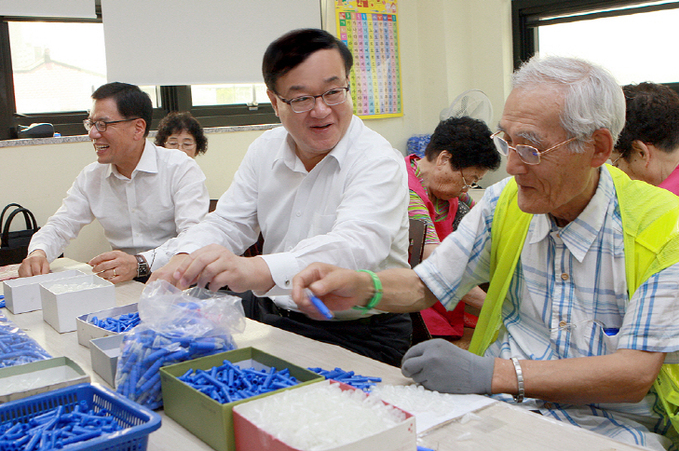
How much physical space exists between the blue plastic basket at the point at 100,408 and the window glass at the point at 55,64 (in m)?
3.25

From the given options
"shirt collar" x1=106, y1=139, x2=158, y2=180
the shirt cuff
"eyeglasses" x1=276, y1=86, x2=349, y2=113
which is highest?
"eyeglasses" x1=276, y1=86, x2=349, y2=113

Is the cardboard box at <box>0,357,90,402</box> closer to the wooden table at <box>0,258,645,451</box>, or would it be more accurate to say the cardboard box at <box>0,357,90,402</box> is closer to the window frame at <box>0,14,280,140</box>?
the wooden table at <box>0,258,645,451</box>

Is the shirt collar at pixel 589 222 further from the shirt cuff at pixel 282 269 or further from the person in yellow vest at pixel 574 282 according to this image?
the shirt cuff at pixel 282 269

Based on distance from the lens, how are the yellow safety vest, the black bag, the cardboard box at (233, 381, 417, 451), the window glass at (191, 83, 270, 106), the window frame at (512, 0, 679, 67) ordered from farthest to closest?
the window glass at (191, 83, 270, 106) < the window frame at (512, 0, 679, 67) < the black bag < the yellow safety vest < the cardboard box at (233, 381, 417, 451)

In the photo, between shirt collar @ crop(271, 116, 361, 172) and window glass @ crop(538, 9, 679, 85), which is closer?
shirt collar @ crop(271, 116, 361, 172)

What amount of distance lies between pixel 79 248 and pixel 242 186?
2080mm

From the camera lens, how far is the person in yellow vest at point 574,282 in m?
1.12

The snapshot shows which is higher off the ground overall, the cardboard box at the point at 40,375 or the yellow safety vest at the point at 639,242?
the yellow safety vest at the point at 639,242

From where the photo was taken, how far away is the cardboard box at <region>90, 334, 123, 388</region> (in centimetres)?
119

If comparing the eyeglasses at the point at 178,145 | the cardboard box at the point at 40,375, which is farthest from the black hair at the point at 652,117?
the eyeglasses at the point at 178,145

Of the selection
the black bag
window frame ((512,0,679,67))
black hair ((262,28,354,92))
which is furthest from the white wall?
black hair ((262,28,354,92))

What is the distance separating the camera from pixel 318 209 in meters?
1.86

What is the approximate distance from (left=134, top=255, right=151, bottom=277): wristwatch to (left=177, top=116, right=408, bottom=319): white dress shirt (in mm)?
369

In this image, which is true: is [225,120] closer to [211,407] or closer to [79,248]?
[79,248]
